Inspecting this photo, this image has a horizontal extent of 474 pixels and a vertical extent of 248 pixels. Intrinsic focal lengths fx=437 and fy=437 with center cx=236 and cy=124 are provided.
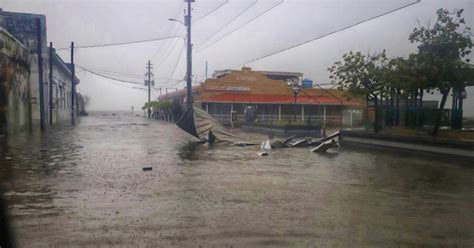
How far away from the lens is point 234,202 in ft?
25.4

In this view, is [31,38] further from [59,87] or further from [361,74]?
[361,74]

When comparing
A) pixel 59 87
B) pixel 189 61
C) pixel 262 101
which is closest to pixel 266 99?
pixel 262 101

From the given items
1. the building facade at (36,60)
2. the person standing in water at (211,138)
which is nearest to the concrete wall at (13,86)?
the building facade at (36,60)

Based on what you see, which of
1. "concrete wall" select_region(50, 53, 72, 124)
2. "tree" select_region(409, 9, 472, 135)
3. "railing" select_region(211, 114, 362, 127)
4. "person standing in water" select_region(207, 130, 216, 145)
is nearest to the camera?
"tree" select_region(409, 9, 472, 135)

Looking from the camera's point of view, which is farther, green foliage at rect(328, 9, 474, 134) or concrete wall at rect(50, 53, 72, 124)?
concrete wall at rect(50, 53, 72, 124)

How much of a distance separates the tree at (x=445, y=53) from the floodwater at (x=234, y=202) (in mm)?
4075

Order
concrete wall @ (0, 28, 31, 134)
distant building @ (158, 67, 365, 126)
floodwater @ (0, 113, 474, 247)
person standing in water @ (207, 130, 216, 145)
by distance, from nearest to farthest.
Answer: floodwater @ (0, 113, 474, 247), person standing in water @ (207, 130, 216, 145), concrete wall @ (0, 28, 31, 134), distant building @ (158, 67, 365, 126)

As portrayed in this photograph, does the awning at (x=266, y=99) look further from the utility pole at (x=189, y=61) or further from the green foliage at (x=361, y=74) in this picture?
the green foliage at (x=361, y=74)

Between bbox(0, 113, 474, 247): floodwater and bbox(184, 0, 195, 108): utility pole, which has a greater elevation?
bbox(184, 0, 195, 108): utility pole

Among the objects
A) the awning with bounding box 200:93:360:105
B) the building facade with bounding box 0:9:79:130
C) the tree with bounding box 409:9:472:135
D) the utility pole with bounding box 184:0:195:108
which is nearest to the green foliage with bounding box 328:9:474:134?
the tree with bounding box 409:9:472:135

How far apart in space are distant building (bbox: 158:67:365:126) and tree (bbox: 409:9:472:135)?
81.1 feet

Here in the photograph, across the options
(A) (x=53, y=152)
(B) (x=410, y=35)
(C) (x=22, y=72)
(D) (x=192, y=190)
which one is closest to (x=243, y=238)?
(D) (x=192, y=190)

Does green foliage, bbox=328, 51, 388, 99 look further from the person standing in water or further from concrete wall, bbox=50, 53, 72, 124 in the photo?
concrete wall, bbox=50, 53, 72, 124

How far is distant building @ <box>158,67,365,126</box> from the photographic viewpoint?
4416 centimetres
